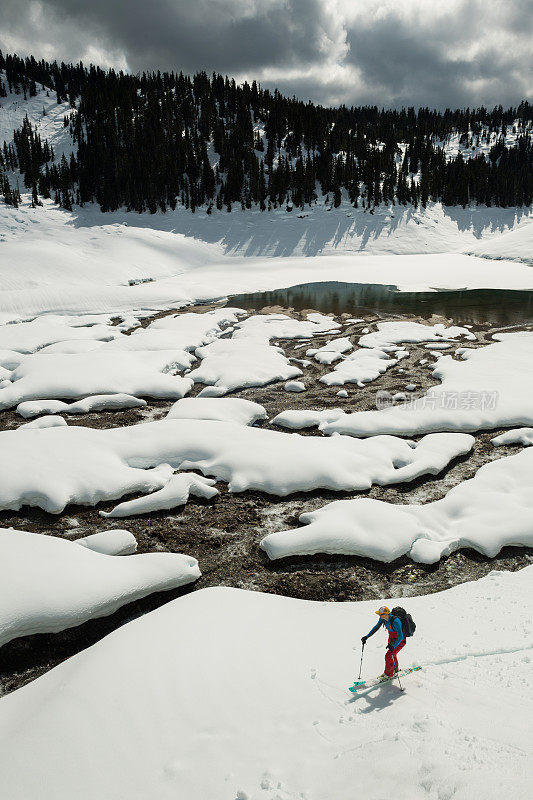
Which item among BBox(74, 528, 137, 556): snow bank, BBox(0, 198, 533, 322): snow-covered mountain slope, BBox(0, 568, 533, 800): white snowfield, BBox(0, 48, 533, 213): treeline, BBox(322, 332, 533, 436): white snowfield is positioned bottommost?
BBox(74, 528, 137, 556): snow bank

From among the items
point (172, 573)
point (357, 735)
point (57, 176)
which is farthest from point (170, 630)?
point (57, 176)

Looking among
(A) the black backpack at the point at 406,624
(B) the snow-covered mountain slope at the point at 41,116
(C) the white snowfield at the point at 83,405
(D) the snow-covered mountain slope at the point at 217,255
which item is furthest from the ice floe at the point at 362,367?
(B) the snow-covered mountain slope at the point at 41,116

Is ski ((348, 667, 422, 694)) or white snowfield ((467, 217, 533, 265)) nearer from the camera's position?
ski ((348, 667, 422, 694))

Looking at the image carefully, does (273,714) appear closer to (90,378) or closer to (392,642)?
(392,642)

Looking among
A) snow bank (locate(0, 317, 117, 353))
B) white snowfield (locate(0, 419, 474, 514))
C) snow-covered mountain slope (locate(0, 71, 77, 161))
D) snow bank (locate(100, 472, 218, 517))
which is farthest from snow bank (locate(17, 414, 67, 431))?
snow-covered mountain slope (locate(0, 71, 77, 161))

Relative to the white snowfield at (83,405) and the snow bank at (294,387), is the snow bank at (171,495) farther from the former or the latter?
the snow bank at (294,387)

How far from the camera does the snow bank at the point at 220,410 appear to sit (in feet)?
38.4

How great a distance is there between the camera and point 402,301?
28.9m

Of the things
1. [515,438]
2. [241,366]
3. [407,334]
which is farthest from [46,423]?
[407,334]

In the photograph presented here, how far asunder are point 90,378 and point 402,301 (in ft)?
69.4

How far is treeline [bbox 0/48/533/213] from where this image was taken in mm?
64188

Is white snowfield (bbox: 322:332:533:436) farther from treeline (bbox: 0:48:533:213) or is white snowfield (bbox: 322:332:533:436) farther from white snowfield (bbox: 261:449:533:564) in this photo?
treeline (bbox: 0:48:533:213)

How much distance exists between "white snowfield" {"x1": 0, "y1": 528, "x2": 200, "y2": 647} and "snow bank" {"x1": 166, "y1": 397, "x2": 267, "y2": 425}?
16.8ft

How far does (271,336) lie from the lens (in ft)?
66.0
